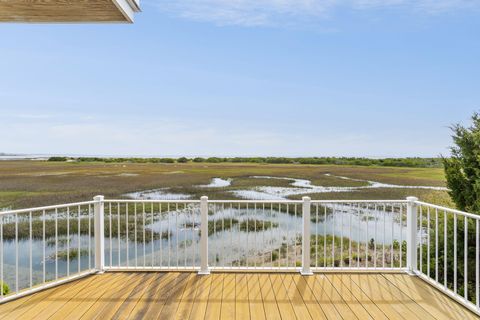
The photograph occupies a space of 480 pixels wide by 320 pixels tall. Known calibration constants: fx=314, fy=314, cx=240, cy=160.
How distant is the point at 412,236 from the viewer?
4.13m

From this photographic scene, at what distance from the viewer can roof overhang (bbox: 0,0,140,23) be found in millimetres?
2891

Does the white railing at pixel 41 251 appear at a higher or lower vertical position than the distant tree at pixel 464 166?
lower

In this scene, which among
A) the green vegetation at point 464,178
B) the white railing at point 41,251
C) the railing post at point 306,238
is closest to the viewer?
the railing post at point 306,238

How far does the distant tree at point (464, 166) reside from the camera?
5.09 metres

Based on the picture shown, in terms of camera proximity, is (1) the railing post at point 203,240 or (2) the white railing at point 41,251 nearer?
(1) the railing post at point 203,240

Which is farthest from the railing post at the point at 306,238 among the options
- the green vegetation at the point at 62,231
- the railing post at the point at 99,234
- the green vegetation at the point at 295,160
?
the green vegetation at the point at 295,160

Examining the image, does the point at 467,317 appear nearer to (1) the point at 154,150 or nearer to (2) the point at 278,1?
(2) the point at 278,1

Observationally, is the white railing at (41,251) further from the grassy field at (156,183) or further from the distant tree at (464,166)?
the distant tree at (464,166)

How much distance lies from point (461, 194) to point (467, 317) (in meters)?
3.03

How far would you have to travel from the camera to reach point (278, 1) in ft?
53.5

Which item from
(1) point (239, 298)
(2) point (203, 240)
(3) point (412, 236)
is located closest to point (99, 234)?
(2) point (203, 240)

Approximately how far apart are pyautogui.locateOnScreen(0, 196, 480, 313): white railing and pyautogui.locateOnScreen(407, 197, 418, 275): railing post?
1 centimetres

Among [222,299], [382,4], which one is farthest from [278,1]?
[222,299]

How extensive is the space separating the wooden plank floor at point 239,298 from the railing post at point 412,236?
0.20m
